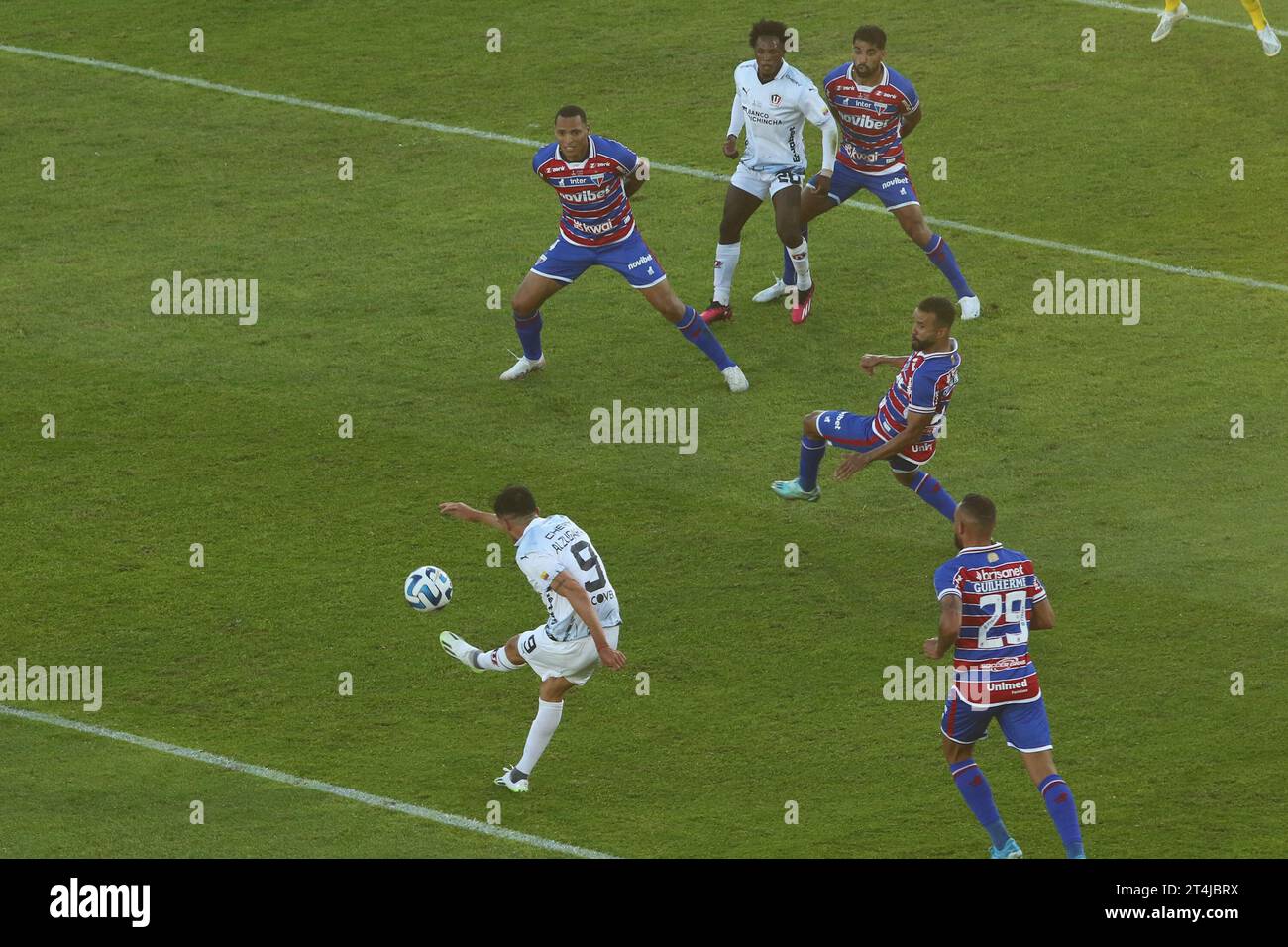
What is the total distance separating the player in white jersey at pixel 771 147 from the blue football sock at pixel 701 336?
1142 mm

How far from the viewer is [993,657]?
36.3 feet

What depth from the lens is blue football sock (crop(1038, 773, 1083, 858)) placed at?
10930 mm

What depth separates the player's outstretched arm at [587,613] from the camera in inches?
459

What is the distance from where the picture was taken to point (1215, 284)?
747 inches

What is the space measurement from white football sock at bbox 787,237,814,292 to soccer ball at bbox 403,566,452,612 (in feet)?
21.4

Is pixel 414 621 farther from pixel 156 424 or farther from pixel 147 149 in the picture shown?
pixel 147 149
